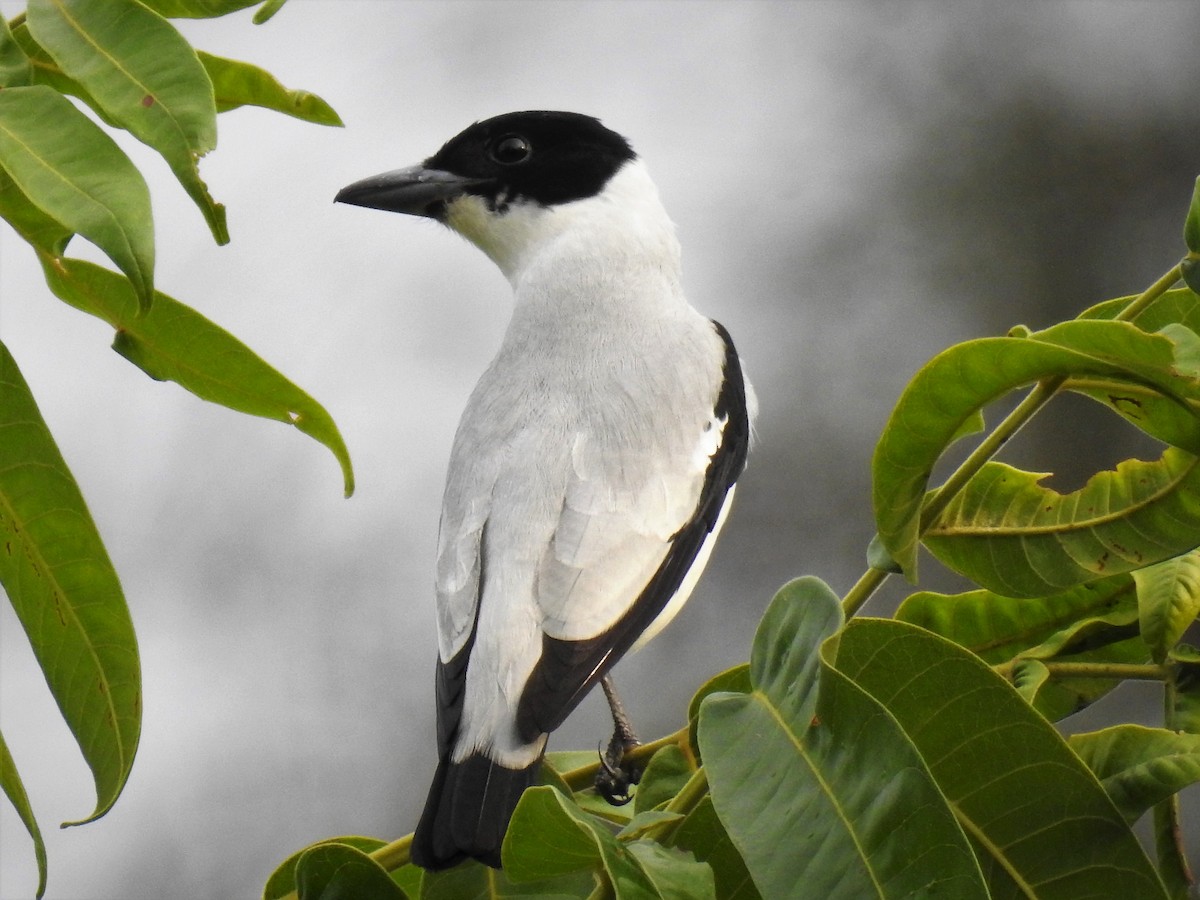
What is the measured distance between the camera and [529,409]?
8.02ft

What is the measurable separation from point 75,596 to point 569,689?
61cm

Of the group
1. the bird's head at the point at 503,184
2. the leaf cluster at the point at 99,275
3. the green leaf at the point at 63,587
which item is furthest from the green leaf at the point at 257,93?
the bird's head at the point at 503,184

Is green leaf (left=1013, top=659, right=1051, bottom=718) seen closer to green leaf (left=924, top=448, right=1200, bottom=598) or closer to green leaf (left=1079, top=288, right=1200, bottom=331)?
green leaf (left=924, top=448, right=1200, bottom=598)

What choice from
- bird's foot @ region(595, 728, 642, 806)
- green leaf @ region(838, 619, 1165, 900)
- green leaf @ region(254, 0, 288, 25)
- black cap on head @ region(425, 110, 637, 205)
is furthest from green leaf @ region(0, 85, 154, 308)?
black cap on head @ region(425, 110, 637, 205)

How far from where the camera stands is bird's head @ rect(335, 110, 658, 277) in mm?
3318

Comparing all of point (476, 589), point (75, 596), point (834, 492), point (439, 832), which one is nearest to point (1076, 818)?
point (439, 832)

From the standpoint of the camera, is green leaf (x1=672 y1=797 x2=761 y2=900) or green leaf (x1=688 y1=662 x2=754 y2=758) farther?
green leaf (x1=688 y1=662 x2=754 y2=758)

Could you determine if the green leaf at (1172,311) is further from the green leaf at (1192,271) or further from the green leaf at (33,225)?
the green leaf at (33,225)

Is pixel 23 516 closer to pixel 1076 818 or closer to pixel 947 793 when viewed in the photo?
pixel 947 793

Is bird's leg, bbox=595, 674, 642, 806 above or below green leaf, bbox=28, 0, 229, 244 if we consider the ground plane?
below

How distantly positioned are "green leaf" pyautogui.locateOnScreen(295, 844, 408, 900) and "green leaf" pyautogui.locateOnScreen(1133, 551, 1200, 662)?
833 mm

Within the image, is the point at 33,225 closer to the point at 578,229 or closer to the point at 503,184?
the point at 578,229

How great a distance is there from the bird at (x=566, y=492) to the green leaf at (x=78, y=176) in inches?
27.1

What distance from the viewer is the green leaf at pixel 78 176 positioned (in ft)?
4.77
